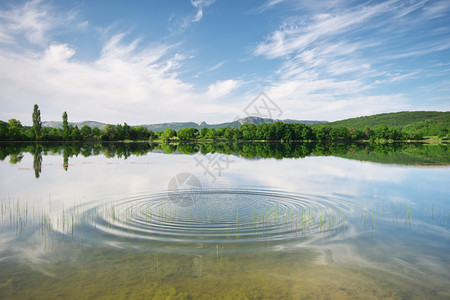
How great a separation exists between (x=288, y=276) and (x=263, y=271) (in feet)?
2.06

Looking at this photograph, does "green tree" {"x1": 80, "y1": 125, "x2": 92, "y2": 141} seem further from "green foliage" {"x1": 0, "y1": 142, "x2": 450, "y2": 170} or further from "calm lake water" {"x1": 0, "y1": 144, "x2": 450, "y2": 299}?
"calm lake water" {"x1": 0, "y1": 144, "x2": 450, "y2": 299}

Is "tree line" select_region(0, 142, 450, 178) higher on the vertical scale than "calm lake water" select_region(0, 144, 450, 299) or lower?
higher

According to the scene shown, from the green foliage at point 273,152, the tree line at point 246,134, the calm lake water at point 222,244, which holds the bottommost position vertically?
the calm lake water at point 222,244

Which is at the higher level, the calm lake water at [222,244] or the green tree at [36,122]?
the green tree at [36,122]

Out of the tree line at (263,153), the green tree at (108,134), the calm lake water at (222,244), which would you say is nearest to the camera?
the calm lake water at (222,244)

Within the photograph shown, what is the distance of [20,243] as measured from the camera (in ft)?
28.1

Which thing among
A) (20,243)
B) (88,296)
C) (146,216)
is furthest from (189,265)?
(20,243)

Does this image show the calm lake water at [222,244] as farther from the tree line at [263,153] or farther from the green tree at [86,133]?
the green tree at [86,133]

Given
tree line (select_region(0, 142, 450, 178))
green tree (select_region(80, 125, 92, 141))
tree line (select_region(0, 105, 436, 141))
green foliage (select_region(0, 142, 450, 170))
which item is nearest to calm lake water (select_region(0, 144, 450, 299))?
tree line (select_region(0, 142, 450, 178))

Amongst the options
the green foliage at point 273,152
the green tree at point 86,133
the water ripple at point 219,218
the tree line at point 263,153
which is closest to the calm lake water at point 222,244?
the water ripple at point 219,218

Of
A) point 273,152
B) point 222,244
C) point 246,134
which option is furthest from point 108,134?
point 222,244

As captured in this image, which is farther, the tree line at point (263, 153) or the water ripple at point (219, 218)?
the tree line at point (263, 153)

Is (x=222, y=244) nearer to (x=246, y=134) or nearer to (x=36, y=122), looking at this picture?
(x=36, y=122)

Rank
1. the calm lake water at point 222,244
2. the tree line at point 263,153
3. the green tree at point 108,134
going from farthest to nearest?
the green tree at point 108,134 → the tree line at point 263,153 → the calm lake water at point 222,244
